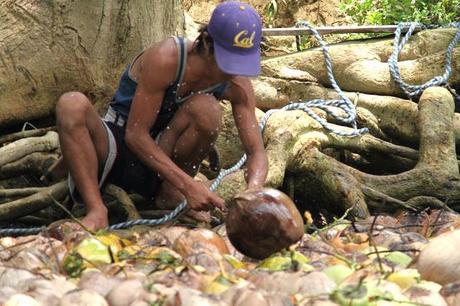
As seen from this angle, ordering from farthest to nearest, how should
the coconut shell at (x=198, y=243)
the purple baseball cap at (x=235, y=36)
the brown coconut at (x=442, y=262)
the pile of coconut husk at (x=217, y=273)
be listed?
the purple baseball cap at (x=235, y=36) → the coconut shell at (x=198, y=243) → the brown coconut at (x=442, y=262) → the pile of coconut husk at (x=217, y=273)

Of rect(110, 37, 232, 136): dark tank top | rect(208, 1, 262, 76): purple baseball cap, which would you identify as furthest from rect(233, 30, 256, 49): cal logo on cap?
rect(110, 37, 232, 136): dark tank top

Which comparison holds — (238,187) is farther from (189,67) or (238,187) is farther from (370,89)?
(370,89)

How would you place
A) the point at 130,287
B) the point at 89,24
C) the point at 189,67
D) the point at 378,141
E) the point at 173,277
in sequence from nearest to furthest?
the point at 130,287, the point at 173,277, the point at 189,67, the point at 89,24, the point at 378,141

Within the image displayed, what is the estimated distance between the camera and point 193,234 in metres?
3.57

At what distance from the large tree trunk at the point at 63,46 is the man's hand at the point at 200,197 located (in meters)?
1.45

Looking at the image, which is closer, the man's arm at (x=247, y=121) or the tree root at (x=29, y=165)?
the man's arm at (x=247, y=121)

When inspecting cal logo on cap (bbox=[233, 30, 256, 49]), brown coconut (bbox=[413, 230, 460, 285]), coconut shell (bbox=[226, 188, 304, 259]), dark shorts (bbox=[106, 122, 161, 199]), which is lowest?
dark shorts (bbox=[106, 122, 161, 199])

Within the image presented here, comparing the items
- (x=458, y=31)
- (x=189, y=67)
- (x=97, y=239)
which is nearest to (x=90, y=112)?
(x=189, y=67)

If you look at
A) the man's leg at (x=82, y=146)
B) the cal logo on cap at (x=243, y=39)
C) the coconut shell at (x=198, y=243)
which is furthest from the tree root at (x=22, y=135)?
the coconut shell at (x=198, y=243)

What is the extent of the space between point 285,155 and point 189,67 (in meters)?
1.42

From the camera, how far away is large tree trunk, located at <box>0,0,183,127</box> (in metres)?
5.89

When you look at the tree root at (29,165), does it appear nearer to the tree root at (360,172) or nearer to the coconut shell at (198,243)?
the tree root at (360,172)

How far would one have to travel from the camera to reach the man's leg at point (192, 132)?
5.11 metres

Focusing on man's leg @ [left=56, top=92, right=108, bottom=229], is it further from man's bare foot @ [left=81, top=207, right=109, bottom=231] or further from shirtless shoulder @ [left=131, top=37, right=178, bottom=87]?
shirtless shoulder @ [left=131, top=37, right=178, bottom=87]
